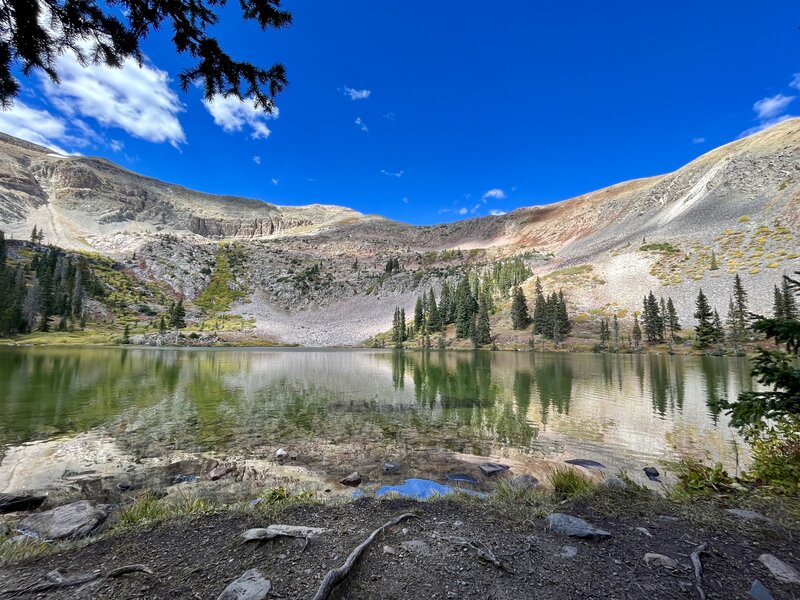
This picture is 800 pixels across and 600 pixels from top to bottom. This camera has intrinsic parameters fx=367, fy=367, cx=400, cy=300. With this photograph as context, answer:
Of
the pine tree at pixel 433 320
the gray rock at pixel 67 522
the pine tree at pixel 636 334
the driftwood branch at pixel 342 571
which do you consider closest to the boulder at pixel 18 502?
the gray rock at pixel 67 522

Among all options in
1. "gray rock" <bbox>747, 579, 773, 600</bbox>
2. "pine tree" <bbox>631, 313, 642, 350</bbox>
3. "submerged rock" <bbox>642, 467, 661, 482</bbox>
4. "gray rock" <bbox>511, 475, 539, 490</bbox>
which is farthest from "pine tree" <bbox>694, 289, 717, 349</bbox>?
"gray rock" <bbox>747, 579, 773, 600</bbox>

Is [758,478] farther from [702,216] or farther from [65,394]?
[702,216]

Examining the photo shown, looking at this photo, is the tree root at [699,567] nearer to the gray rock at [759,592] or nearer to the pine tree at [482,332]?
the gray rock at [759,592]

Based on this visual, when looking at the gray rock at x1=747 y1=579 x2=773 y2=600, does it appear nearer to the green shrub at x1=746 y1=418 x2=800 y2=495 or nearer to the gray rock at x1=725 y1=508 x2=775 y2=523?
the gray rock at x1=725 y1=508 x2=775 y2=523

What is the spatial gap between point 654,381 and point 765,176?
140782 millimetres

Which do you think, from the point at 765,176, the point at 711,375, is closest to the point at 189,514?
the point at 711,375

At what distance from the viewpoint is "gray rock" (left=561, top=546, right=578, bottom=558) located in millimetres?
4789

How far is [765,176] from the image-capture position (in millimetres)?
121500

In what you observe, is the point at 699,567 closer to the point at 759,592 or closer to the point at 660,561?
the point at 660,561

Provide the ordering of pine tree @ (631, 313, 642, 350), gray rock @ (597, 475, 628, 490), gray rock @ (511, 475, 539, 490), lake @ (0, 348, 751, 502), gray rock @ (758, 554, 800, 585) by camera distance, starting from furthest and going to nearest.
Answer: pine tree @ (631, 313, 642, 350) < lake @ (0, 348, 751, 502) < gray rock @ (511, 475, 539, 490) < gray rock @ (597, 475, 628, 490) < gray rock @ (758, 554, 800, 585)

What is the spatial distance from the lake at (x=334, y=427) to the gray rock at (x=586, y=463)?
58 centimetres

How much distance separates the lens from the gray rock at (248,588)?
152 inches

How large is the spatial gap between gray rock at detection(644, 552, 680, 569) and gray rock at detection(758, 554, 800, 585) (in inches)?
38.4

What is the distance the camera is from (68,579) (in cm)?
415
